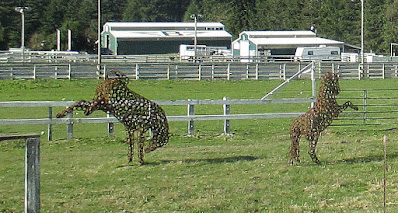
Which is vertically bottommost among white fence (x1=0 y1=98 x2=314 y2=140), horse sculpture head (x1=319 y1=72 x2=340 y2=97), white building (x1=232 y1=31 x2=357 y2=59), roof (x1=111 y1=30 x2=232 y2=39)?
white fence (x1=0 y1=98 x2=314 y2=140)

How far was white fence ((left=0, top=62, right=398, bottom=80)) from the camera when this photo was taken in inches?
1596

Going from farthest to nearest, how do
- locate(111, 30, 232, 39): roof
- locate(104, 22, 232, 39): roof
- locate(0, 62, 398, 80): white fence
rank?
locate(104, 22, 232, 39): roof, locate(111, 30, 232, 39): roof, locate(0, 62, 398, 80): white fence

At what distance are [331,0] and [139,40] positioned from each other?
996 inches

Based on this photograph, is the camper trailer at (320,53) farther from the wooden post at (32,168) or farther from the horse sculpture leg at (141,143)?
the wooden post at (32,168)

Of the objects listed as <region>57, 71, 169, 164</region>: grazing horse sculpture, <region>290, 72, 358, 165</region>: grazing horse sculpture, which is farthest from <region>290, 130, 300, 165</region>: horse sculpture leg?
<region>57, 71, 169, 164</region>: grazing horse sculpture

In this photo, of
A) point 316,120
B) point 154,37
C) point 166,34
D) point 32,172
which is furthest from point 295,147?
point 166,34

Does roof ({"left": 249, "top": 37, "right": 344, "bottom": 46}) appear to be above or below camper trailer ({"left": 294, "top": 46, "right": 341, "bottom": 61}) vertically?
above

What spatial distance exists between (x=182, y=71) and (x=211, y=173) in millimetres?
29962

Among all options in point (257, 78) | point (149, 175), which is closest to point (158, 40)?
point (257, 78)

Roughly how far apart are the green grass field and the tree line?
6091 centimetres

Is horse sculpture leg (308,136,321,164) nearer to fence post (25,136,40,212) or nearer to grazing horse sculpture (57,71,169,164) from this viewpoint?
grazing horse sculpture (57,71,169,164)

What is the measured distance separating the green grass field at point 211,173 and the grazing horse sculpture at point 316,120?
1.17 ft

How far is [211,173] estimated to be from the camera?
481 inches

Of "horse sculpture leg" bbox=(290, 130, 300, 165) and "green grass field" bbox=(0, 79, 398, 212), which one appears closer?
"green grass field" bbox=(0, 79, 398, 212)
